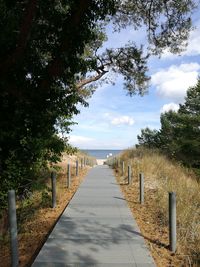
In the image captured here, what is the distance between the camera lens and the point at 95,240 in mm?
7992

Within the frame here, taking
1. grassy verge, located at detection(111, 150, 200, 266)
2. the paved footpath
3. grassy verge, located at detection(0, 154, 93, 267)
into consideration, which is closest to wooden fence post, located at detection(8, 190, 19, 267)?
the paved footpath

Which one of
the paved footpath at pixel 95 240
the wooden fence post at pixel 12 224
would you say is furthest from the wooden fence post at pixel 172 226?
the wooden fence post at pixel 12 224

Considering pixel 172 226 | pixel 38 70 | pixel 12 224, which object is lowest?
pixel 172 226

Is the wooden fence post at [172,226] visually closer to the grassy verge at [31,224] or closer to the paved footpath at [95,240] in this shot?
the paved footpath at [95,240]

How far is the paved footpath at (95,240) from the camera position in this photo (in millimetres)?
6707

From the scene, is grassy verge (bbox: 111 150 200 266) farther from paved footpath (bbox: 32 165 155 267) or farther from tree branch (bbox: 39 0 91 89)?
tree branch (bbox: 39 0 91 89)

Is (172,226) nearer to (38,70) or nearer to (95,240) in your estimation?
(95,240)

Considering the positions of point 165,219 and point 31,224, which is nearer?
point 165,219

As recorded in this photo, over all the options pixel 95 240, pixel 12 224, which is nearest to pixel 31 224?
pixel 95 240

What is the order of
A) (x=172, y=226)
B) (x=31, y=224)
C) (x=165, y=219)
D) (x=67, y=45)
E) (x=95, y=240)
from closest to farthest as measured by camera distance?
(x=172, y=226) < (x=95, y=240) < (x=67, y=45) < (x=165, y=219) < (x=31, y=224)

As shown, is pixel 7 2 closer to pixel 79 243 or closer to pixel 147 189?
pixel 79 243

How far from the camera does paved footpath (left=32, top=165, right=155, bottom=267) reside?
22.0 ft

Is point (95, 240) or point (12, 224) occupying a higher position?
point (12, 224)

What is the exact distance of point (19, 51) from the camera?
25.3 ft
